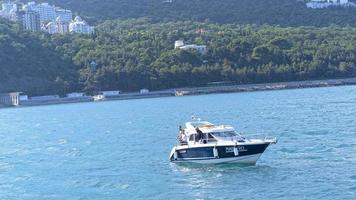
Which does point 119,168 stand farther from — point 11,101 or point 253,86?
point 253,86

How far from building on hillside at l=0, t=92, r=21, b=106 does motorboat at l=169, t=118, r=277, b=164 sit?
94891 millimetres

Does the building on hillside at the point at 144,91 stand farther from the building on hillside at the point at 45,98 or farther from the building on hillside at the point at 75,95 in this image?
the building on hillside at the point at 45,98

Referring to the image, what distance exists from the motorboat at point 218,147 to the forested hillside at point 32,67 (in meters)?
100

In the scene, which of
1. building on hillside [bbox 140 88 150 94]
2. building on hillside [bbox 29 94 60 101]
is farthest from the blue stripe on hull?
building on hillside [bbox 140 88 150 94]

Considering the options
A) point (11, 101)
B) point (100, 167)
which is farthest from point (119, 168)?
point (11, 101)

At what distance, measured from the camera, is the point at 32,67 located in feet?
461

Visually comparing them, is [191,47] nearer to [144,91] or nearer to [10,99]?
[144,91]

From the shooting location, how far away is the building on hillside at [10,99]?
12925cm

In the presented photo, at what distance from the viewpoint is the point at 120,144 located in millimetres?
51156

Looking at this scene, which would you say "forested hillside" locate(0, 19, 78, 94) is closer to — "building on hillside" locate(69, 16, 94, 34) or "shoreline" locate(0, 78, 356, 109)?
"shoreline" locate(0, 78, 356, 109)

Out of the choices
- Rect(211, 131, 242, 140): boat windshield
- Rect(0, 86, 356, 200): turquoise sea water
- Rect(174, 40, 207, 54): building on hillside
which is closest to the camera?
Rect(0, 86, 356, 200): turquoise sea water

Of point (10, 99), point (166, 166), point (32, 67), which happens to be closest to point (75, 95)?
point (32, 67)

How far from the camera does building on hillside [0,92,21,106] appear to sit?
424 feet

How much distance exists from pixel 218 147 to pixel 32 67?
109 meters
